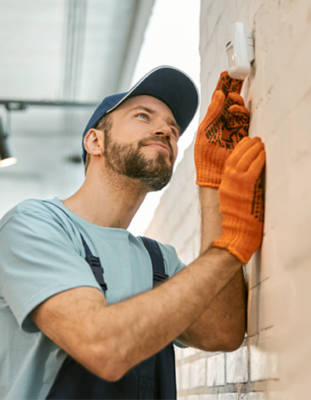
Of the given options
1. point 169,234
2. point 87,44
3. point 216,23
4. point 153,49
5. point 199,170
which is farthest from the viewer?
point 87,44

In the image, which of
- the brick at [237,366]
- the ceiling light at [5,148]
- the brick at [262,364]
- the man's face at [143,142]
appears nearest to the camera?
the brick at [262,364]

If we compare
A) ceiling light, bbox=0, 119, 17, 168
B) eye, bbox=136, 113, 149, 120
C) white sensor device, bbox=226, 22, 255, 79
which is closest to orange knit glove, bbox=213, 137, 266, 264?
white sensor device, bbox=226, 22, 255, 79

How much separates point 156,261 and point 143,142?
416mm

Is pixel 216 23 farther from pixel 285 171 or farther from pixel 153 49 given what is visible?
pixel 153 49

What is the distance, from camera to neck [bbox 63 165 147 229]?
1.56 m

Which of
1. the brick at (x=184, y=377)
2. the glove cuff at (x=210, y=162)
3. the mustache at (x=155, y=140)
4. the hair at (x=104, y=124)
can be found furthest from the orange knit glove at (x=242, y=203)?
the brick at (x=184, y=377)

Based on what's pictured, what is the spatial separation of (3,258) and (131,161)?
587 mm

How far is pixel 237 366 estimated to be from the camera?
52.7 inches

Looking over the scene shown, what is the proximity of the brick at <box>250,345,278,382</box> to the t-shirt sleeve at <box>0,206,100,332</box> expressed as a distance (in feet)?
1.43

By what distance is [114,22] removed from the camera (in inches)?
161

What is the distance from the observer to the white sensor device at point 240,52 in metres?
1.28

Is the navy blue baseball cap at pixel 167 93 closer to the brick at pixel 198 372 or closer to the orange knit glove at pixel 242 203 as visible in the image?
the orange knit glove at pixel 242 203

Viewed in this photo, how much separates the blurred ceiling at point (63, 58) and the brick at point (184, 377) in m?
2.61

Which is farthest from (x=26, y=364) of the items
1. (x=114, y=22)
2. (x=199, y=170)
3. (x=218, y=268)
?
(x=114, y=22)
